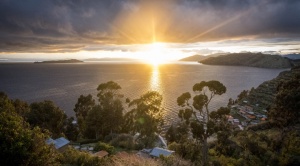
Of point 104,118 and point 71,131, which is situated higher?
point 104,118

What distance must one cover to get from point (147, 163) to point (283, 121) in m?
20.9

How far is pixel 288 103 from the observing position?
87.3 ft

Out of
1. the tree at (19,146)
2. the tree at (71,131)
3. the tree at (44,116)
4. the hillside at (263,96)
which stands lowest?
the hillside at (263,96)

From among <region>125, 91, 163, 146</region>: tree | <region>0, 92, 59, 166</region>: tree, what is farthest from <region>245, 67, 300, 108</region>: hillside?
<region>0, 92, 59, 166</region>: tree

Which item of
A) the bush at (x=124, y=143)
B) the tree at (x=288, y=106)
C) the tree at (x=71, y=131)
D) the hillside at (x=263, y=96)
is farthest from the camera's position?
the hillside at (x=263, y=96)

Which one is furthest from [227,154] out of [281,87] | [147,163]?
[147,163]

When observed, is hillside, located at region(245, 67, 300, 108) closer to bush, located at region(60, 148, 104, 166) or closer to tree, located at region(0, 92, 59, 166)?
bush, located at region(60, 148, 104, 166)

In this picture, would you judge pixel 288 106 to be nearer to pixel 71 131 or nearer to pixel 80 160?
pixel 80 160

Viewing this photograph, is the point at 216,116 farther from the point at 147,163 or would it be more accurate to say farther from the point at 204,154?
the point at 147,163

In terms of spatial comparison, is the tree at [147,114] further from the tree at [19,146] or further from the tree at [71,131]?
the tree at [19,146]

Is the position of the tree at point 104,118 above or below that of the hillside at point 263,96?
above

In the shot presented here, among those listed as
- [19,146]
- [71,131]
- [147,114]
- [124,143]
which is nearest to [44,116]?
[71,131]

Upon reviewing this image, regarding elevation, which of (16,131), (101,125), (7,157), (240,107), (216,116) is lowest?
(240,107)

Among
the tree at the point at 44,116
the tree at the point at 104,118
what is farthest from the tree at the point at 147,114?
the tree at the point at 44,116
